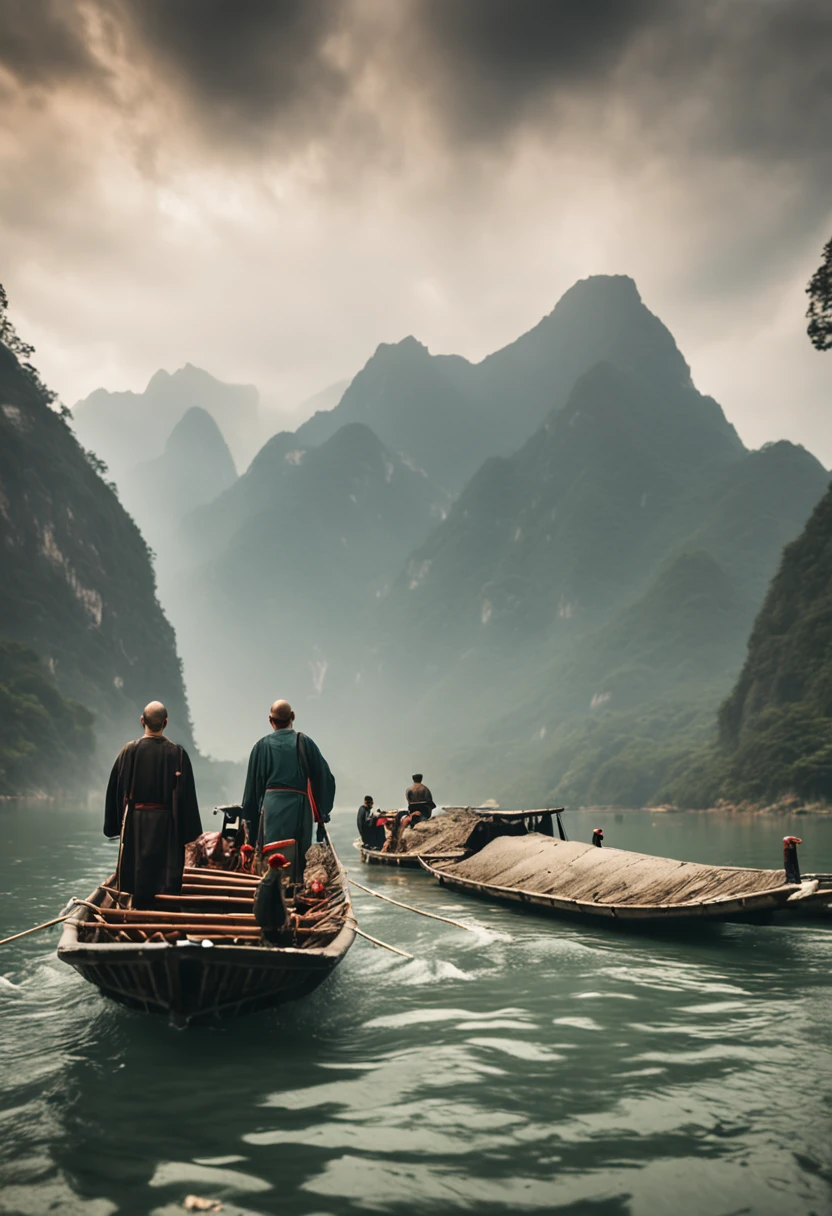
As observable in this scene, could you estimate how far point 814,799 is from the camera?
56469 millimetres

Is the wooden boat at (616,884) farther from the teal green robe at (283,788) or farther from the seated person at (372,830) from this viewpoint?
the seated person at (372,830)

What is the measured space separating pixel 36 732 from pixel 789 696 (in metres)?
61.5

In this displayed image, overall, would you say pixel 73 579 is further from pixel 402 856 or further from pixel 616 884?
pixel 616 884

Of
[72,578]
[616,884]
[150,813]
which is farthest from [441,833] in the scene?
[72,578]

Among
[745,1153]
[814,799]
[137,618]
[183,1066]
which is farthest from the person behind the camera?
[137,618]

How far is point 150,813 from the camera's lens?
8.48 m

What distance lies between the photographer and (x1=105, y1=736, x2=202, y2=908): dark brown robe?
847cm

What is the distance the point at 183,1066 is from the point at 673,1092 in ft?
12.5

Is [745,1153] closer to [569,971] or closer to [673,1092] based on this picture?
[673,1092]

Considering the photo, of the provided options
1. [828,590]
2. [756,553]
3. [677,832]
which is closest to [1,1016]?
[677,832]

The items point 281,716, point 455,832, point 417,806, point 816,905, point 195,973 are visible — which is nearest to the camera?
point 195,973

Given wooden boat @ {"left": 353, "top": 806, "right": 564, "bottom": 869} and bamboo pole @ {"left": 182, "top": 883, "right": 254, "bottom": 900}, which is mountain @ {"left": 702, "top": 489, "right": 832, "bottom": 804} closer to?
wooden boat @ {"left": 353, "top": 806, "right": 564, "bottom": 869}

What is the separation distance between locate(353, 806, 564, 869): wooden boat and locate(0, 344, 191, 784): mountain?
65740mm

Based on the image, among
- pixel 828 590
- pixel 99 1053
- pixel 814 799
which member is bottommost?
pixel 99 1053
